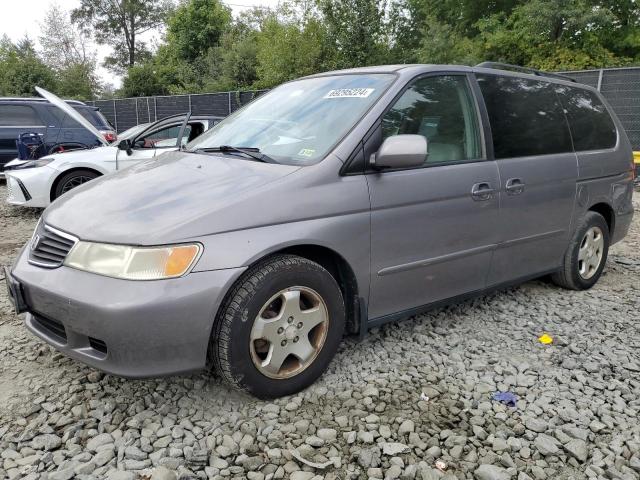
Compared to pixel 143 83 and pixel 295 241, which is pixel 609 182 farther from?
pixel 143 83

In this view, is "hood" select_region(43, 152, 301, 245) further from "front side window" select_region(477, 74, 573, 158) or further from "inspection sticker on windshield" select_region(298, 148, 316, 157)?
"front side window" select_region(477, 74, 573, 158)

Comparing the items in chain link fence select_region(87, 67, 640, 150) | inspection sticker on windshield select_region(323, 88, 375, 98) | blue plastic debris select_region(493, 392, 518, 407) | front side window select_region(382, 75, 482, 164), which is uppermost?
chain link fence select_region(87, 67, 640, 150)

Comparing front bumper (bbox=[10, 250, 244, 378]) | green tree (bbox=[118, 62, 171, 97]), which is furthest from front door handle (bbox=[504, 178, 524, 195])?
green tree (bbox=[118, 62, 171, 97])

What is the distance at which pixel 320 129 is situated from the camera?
293cm

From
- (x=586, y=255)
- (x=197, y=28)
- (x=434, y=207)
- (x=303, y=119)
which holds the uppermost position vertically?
(x=197, y=28)

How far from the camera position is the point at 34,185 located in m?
6.85

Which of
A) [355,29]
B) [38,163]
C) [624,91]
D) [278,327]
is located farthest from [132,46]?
[278,327]

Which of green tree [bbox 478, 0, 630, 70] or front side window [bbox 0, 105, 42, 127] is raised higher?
green tree [bbox 478, 0, 630, 70]

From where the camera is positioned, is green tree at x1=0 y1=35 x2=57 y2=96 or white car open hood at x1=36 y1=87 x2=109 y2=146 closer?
Result: white car open hood at x1=36 y1=87 x2=109 y2=146

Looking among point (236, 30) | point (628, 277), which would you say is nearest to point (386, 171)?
point (628, 277)

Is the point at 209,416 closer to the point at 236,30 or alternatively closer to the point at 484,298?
the point at 484,298

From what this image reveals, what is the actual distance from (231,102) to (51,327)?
16104mm

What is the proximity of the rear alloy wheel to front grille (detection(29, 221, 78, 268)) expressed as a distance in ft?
15.4

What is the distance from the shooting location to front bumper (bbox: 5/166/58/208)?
685 centimetres
